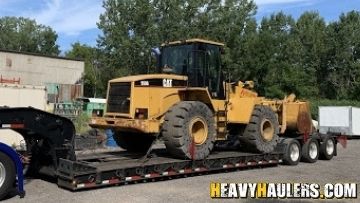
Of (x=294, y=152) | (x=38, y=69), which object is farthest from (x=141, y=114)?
(x=38, y=69)

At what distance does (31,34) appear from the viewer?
10212cm

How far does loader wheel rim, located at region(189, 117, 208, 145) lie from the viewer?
13.2 m

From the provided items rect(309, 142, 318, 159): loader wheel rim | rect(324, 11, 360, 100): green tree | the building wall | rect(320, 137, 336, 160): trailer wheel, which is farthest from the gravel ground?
rect(324, 11, 360, 100): green tree

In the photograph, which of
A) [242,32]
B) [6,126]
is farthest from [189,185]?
[242,32]

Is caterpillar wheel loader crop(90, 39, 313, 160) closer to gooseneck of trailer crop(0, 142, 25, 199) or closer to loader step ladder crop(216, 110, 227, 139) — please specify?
loader step ladder crop(216, 110, 227, 139)

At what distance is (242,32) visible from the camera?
2251 inches

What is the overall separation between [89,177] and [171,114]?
281 cm

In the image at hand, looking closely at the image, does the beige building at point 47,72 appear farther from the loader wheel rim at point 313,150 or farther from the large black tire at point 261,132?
the large black tire at point 261,132

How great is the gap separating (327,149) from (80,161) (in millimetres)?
10183

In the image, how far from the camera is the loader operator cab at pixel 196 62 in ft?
46.0

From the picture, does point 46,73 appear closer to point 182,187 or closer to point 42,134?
point 42,134

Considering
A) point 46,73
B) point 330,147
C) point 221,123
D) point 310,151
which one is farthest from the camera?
point 46,73

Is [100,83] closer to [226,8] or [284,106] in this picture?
[226,8]

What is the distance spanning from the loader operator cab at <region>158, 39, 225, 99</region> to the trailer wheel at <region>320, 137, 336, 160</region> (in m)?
5.78
